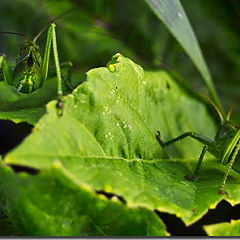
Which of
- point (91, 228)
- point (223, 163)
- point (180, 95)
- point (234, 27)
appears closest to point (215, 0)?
point (234, 27)

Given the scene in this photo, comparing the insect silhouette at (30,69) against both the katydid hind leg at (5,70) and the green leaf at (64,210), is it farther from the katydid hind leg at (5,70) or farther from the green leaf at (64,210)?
the green leaf at (64,210)

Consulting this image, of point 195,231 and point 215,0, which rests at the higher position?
point 215,0

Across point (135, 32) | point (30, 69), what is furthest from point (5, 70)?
point (135, 32)

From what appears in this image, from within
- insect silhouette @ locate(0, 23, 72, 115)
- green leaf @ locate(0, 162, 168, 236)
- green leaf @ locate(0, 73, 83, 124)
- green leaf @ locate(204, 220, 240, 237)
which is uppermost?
insect silhouette @ locate(0, 23, 72, 115)

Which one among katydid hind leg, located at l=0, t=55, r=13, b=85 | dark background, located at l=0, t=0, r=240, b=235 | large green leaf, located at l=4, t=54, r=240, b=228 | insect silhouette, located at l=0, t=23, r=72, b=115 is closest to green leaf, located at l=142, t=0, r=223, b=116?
large green leaf, located at l=4, t=54, r=240, b=228

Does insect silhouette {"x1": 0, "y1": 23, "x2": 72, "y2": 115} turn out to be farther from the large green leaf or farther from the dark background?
the dark background

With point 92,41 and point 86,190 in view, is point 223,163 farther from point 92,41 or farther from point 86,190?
point 92,41
